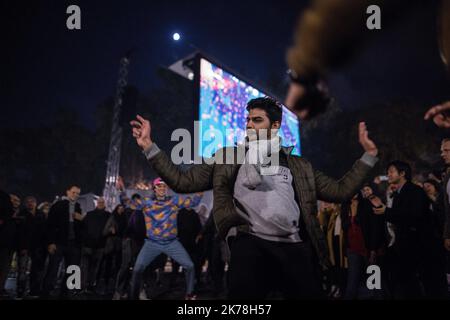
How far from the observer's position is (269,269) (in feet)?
7.92

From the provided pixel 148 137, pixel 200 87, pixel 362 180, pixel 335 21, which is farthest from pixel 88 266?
pixel 335 21

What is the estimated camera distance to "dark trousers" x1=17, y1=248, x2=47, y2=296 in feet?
23.0

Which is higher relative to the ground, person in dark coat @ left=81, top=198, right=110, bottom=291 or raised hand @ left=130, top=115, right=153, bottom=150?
raised hand @ left=130, top=115, right=153, bottom=150

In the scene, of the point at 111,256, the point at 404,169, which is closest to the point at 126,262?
the point at 111,256

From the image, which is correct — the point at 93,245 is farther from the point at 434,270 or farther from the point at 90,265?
the point at 434,270

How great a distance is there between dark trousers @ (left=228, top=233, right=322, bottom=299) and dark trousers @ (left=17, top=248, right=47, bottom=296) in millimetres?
6166

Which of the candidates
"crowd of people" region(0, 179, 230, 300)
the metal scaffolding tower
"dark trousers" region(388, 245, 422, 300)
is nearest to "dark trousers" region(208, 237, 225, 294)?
Result: "crowd of people" region(0, 179, 230, 300)

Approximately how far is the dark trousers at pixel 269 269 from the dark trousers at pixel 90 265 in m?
6.49

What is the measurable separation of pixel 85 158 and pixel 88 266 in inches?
1104

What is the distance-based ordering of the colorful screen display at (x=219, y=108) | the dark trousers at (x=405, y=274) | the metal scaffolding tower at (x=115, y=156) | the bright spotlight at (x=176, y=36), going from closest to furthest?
the dark trousers at (x=405, y=274) < the colorful screen display at (x=219, y=108) < the bright spotlight at (x=176, y=36) < the metal scaffolding tower at (x=115, y=156)

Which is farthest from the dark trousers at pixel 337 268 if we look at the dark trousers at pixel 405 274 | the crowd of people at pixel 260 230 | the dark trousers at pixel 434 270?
the dark trousers at pixel 434 270

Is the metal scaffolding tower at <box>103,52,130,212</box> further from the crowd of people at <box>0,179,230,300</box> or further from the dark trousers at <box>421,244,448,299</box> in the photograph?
the dark trousers at <box>421,244,448,299</box>

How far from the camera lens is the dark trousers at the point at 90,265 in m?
7.83

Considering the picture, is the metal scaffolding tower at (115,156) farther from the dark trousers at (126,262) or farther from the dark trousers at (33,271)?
the dark trousers at (126,262)
